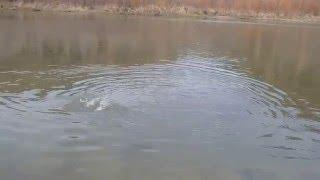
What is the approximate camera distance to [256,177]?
23.8 feet

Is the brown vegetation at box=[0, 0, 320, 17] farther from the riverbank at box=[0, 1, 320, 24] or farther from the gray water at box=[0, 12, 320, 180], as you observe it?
the gray water at box=[0, 12, 320, 180]

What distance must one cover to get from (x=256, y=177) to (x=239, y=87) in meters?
6.43

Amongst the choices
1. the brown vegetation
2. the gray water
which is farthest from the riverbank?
the gray water

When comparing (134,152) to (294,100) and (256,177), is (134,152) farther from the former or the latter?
(294,100)

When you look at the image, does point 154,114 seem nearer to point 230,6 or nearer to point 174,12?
point 174,12

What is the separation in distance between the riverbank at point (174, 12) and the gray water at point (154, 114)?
21561 mm

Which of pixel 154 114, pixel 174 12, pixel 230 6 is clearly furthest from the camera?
pixel 230 6

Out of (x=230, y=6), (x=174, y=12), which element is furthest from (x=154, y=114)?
(x=230, y=6)

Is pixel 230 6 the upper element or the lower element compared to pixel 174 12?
upper

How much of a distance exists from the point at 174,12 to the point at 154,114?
34.6m

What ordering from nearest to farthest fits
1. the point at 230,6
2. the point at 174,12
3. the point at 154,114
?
the point at 154,114 → the point at 174,12 → the point at 230,6

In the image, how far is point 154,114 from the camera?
10.2m

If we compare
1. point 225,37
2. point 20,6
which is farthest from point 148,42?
point 20,6

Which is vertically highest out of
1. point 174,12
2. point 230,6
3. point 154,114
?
point 230,6
